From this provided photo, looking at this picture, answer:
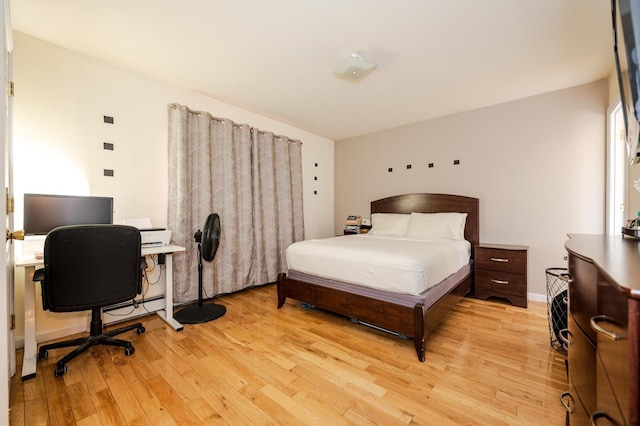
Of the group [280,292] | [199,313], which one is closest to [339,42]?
[280,292]

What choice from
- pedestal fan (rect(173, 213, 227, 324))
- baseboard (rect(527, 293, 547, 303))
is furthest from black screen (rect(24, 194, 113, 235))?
baseboard (rect(527, 293, 547, 303))

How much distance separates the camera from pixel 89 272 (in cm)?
179

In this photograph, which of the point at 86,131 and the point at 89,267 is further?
the point at 86,131

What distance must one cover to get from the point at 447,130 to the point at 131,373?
4.44m

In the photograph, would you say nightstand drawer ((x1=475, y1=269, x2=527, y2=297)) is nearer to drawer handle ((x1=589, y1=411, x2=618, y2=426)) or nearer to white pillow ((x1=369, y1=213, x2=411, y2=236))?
white pillow ((x1=369, y1=213, x2=411, y2=236))

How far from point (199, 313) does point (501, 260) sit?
11.4 feet

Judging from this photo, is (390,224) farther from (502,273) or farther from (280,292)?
(280,292)

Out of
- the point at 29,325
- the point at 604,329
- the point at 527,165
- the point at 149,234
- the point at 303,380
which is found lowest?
the point at 303,380

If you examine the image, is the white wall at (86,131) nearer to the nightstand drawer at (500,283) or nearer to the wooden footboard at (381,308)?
the wooden footboard at (381,308)

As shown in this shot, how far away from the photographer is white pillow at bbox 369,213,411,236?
3.86 meters

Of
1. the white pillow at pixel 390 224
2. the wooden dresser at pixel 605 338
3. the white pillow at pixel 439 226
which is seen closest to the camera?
the wooden dresser at pixel 605 338

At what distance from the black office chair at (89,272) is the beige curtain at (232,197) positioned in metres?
0.96

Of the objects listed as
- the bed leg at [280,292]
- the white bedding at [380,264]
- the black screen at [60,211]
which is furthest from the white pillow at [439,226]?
the black screen at [60,211]

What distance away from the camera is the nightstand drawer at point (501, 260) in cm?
299
